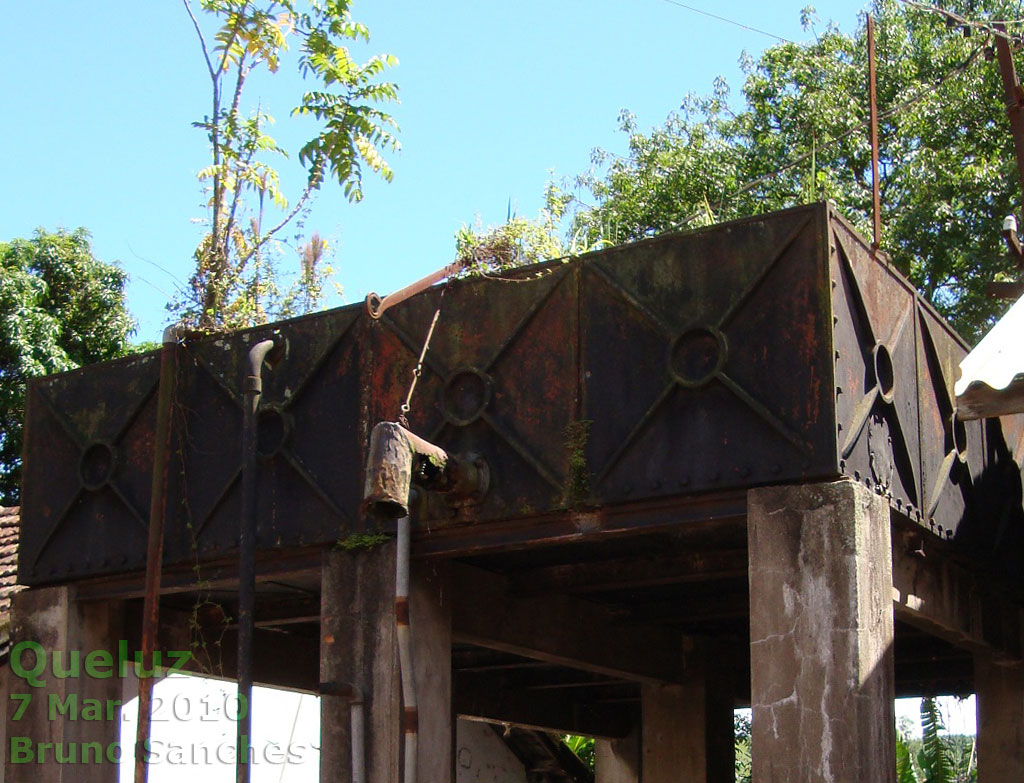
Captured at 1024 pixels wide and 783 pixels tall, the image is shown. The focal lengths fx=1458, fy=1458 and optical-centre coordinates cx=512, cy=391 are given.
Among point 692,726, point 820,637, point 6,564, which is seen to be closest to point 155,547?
point 820,637

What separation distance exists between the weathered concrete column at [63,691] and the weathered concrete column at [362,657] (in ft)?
8.96

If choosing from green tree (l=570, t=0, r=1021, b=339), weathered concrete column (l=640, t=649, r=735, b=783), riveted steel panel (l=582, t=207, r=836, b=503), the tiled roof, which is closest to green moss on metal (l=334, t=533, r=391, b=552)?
riveted steel panel (l=582, t=207, r=836, b=503)

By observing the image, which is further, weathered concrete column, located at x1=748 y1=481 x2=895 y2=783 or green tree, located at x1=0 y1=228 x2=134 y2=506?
green tree, located at x1=0 y1=228 x2=134 y2=506

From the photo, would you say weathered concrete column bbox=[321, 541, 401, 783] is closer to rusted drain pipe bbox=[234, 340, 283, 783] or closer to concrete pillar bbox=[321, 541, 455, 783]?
concrete pillar bbox=[321, 541, 455, 783]

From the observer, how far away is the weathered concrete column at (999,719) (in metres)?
12.1

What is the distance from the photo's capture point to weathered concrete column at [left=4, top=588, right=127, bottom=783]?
12.0 metres

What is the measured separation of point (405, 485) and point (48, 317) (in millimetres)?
15367

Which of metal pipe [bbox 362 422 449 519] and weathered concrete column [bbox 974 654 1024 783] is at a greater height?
metal pipe [bbox 362 422 449 519]

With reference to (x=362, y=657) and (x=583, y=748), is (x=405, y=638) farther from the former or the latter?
(x=583, y=748)

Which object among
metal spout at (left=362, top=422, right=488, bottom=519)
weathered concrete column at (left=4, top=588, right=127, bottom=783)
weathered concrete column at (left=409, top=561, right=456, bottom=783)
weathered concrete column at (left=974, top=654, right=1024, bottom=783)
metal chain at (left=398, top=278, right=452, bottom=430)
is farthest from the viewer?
weathered concrete column at (left=974, top=654, right=1024, bottom=783)

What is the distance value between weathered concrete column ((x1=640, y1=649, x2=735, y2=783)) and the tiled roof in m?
6.49

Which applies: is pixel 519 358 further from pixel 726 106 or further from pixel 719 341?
pixel 726 106

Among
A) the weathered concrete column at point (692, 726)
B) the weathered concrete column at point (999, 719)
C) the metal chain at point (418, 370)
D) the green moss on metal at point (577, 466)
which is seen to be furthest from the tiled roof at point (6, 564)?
the weathered concrete column at point (999, 719)

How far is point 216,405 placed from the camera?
1168cm
